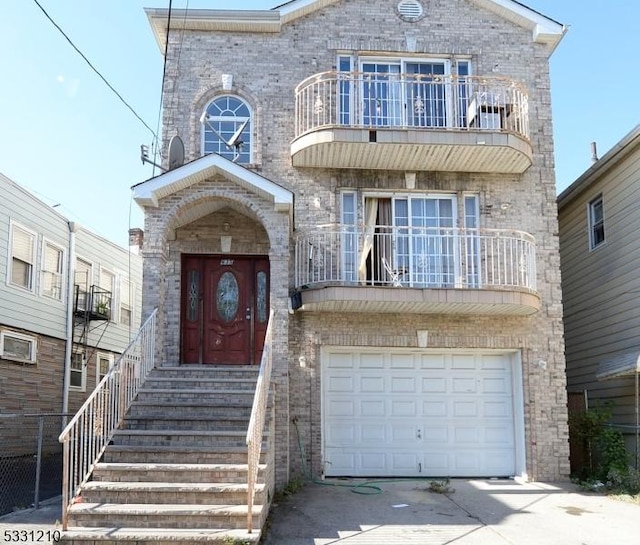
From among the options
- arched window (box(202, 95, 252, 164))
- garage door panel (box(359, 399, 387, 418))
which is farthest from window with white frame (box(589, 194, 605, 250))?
arched window (box(202, 95, 252, 164))

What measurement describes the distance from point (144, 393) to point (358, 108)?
244 inches

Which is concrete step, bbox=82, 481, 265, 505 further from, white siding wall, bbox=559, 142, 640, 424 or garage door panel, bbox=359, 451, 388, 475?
white siding wall, bbox=559, 142, 640, 424

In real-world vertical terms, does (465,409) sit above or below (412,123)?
below

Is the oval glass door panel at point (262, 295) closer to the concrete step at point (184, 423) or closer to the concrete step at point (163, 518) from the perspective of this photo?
the concrete step at point (184, 423)

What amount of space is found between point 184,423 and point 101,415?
45.0 inches

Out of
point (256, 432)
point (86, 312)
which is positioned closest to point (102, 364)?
point (86, 312)

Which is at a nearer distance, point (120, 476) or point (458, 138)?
point (120, 476)

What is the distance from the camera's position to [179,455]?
833 centimetres

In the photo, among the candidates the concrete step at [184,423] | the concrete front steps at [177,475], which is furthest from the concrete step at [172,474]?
the concrete step at [184,423]

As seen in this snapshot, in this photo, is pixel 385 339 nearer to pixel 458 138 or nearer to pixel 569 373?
pixel 458 138

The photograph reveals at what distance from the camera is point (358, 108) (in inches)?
486

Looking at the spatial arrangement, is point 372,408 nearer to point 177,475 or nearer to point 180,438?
point 180,438

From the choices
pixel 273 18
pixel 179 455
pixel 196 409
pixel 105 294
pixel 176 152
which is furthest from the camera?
pixel 105 294

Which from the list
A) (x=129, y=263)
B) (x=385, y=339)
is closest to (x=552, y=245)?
(x=385, y=339)
